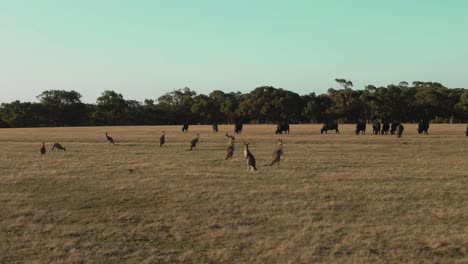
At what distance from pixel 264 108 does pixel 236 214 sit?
3669 inches

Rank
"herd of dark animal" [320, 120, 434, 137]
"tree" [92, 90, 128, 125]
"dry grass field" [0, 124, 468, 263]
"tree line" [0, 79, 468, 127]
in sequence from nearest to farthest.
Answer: "dry grass field" [0, 124, 468, 263] → "herd of dark animal" [320, 120, 434, 137] → "tree line" [0, 79, 468, 127] → "tree" [92, 90, 128, 125]

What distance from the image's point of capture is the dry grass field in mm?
9477

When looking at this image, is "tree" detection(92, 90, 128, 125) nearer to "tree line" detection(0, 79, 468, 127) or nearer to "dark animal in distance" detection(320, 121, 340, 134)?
"tree line" detection(0, 79, 468, 127)

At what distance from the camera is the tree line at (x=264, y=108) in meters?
99.7

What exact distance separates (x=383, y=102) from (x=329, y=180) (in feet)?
286

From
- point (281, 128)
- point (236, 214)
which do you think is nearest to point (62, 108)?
point (281, 128)

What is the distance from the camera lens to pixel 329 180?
17422 mm

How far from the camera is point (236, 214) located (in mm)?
12445

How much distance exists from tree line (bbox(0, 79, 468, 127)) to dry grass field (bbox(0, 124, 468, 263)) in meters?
78.1

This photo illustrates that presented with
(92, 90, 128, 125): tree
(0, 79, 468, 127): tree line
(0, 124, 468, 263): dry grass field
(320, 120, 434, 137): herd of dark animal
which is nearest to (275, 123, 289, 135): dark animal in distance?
(320, 120, 434, 137): herd of dark animal

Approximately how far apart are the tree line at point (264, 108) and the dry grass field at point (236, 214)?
78.1 meters

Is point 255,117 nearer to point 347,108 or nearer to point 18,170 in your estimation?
point 347,108

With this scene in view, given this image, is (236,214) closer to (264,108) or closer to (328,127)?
(328,127)

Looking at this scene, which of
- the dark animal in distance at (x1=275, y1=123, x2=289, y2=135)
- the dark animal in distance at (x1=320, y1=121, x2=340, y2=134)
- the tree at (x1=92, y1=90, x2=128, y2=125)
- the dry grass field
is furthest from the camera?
the tree at (x1=92, y1=90, x2=128, y2=125)
